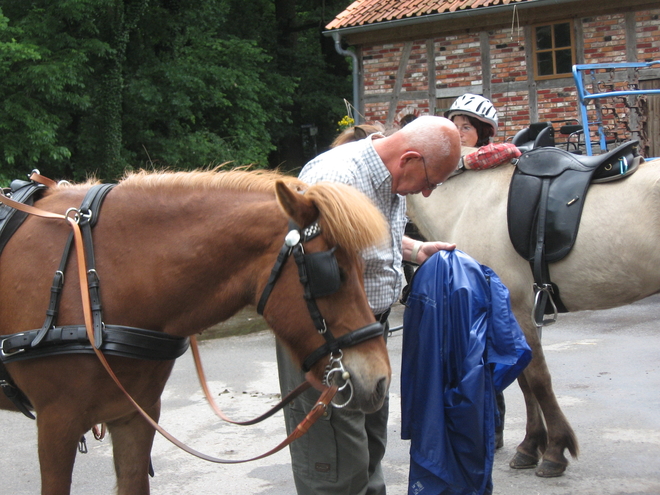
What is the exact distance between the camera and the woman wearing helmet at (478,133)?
426 cm

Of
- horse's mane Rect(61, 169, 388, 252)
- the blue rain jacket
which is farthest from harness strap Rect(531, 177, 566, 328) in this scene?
horse's mane Rect(61, 169, 388, 252)

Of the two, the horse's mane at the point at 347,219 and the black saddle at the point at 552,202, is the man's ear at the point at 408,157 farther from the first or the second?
the black saddle at the point at 552,202

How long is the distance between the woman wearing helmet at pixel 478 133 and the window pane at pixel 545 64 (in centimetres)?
975

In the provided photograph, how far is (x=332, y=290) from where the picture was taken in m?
2.05

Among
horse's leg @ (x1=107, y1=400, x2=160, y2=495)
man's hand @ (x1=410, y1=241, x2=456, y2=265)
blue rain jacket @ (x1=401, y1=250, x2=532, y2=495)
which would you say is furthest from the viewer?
man's hand @ (x1=410, y1=241, x2=456, y2=265)

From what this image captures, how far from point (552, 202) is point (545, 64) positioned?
10.8 metres

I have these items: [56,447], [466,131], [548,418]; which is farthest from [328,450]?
[466,131]

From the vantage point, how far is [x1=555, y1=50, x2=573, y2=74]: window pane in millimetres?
13477

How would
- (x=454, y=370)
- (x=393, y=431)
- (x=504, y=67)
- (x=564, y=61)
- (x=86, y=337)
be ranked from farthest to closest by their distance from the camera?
(x=504, y=67) < (x=564, y=61) < (x=393, y=431) < (x=454, y=370) < (x=86, y=337)

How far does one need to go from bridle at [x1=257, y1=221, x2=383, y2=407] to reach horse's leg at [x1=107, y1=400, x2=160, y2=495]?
834mm

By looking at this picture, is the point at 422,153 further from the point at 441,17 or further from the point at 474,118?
the point at 441,17

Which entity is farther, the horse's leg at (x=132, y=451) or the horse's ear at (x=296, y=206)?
the horse's leg at (x=132, y=451)

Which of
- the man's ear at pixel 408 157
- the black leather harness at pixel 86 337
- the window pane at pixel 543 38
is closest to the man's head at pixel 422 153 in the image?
the man's ear at pixel 408 157

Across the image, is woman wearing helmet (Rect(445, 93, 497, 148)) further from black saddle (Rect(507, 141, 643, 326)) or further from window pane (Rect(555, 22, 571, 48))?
window pane (Rect(555, 22, 571, 48))
